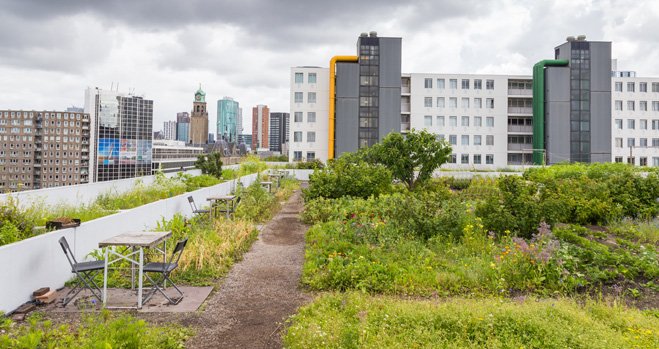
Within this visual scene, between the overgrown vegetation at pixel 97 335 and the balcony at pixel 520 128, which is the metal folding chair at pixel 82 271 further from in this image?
the balcony at pixel 520 128

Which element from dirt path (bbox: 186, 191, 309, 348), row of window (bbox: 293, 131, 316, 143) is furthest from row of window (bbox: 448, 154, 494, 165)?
dirt path (bbox: 186, 191, 309, 348)

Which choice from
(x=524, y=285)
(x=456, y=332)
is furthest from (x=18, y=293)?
(x=524, y=285)

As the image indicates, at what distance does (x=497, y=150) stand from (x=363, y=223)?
51.9m

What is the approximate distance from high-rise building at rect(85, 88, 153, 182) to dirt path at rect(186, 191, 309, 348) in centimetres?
17820

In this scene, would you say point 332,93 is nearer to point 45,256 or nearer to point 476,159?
point 476,159

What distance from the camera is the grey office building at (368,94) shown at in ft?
173

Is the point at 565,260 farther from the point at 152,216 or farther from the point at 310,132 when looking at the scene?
the point at 310,132

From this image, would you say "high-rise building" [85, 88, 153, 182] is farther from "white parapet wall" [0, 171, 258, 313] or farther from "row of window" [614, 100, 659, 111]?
"white parapet wall" [0, 171, 258, 313]

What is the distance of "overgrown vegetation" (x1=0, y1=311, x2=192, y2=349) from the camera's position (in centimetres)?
404

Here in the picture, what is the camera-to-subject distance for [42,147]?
163 metres

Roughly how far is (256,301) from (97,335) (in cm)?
242

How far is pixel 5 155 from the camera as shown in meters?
160

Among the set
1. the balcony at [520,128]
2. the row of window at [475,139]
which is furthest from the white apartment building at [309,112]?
the balcony at [520,128]

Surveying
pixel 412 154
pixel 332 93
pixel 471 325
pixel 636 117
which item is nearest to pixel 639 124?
pixel 636 117
